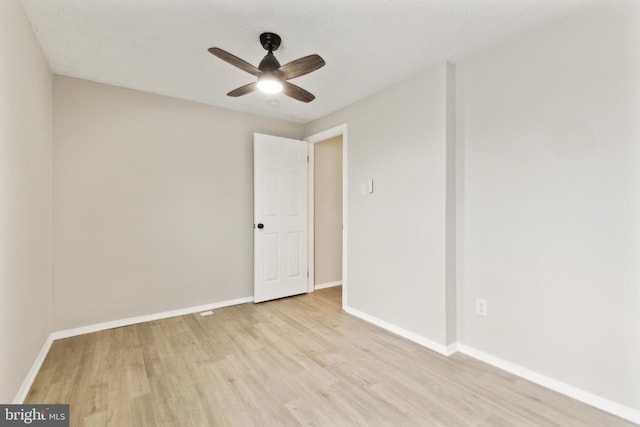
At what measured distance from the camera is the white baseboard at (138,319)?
8.95 ft

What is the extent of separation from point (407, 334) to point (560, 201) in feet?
5.19

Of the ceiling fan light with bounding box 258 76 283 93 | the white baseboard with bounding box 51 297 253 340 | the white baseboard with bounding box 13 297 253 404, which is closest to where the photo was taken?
the white baseboard with bounding box 13 297 253 404

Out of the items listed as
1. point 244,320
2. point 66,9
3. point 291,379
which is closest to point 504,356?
point 291,379

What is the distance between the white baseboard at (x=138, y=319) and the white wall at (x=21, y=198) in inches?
9.7

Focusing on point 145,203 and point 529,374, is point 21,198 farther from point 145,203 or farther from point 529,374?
point 529,374

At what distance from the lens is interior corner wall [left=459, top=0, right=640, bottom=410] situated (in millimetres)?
1677

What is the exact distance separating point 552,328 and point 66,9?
12.0ft

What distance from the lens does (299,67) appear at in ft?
6.41

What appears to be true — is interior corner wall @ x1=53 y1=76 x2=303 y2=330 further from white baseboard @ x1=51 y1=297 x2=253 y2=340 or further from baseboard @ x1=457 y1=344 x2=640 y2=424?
baseboard @ x1=457 y1=344 x2=640 y2=424

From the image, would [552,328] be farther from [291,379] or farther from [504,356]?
[291,379]

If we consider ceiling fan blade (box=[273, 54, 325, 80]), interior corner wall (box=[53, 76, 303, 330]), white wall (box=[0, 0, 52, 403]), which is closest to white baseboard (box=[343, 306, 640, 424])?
interior corner wall (box=[53, 76, 303, 330])

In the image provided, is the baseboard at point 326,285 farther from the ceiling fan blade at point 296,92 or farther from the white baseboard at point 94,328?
the ceiling fan blade at point 296,92

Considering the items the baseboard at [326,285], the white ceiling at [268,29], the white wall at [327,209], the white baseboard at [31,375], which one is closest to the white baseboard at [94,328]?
the white baseboard at [31,375]

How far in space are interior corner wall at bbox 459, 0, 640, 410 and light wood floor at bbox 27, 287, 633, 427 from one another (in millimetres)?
322
